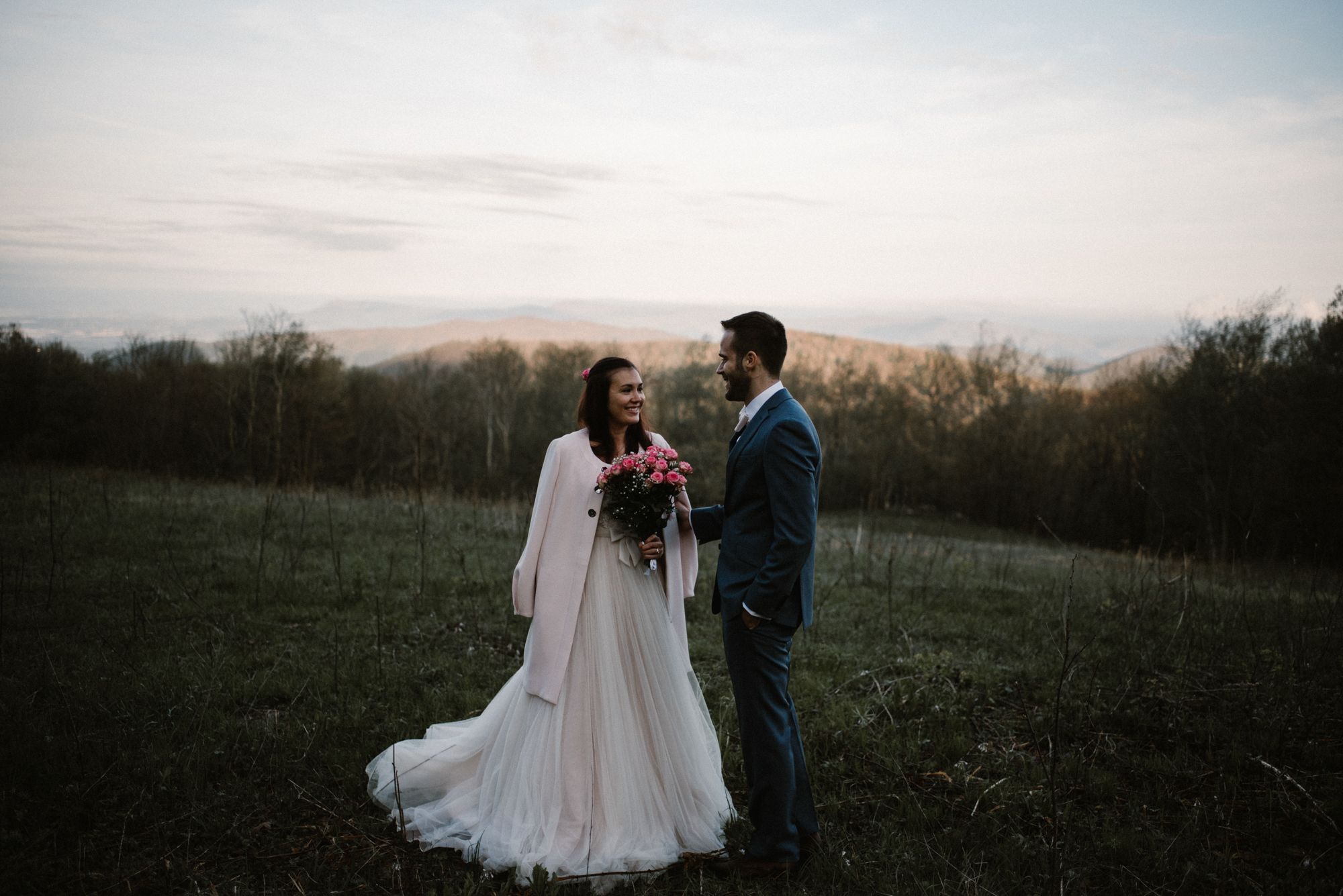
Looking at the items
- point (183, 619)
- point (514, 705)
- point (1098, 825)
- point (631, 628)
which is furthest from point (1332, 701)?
point (183, 619)

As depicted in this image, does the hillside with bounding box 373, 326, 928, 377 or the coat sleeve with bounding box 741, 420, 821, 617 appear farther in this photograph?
the hillside with bounding box 373, 326, 928, 377

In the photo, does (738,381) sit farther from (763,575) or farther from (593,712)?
(593,712)

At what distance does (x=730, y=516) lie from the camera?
3746 millimetres

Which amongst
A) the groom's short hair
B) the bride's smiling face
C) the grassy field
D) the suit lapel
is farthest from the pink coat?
the grassy field

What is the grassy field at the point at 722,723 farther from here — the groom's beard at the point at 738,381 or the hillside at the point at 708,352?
the hillside at the point at 708,352

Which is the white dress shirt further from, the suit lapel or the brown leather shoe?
the brown leather shoe

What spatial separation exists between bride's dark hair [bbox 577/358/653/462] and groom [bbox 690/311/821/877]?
673 mm

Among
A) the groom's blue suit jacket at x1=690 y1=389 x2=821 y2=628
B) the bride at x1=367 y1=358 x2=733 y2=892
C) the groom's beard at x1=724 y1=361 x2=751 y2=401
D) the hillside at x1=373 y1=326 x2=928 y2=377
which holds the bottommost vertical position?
the bride at x1=367 y1=358 x2=733 y2=892

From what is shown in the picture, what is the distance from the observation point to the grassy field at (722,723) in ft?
12.6

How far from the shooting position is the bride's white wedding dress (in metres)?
3.76

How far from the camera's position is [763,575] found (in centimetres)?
341

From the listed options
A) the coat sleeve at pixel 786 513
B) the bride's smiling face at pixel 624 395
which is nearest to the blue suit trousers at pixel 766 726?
the coat sleeve at pixel 786 513

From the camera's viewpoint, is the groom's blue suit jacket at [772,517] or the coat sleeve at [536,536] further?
the coat sleeve at [536,536]

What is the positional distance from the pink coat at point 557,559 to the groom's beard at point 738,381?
553mm
